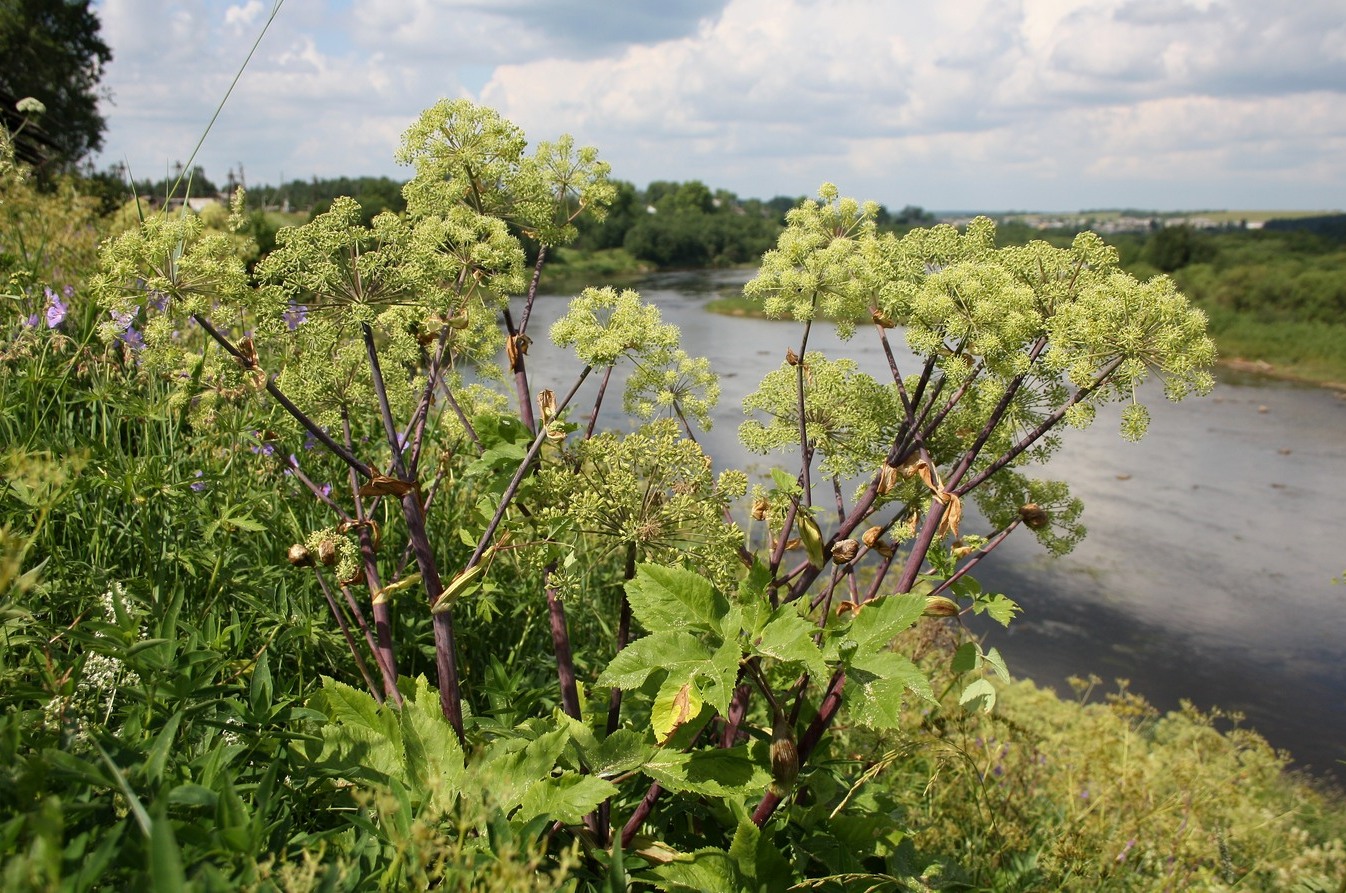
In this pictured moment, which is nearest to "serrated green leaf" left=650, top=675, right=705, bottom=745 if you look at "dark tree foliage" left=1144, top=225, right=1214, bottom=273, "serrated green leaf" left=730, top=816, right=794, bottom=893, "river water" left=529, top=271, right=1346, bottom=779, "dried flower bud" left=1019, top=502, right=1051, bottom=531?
"serrated green leaf" left=730, top=816, right=794, bottom=893

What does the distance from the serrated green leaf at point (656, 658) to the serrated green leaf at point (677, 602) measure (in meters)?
0.04

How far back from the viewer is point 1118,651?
42.7 feet

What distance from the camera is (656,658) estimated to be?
1.50 m

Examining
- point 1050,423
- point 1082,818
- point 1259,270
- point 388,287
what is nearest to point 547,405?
point 388,287

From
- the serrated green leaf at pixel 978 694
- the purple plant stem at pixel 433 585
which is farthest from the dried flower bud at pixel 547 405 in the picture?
the serrated green leaf at pixel 978 694

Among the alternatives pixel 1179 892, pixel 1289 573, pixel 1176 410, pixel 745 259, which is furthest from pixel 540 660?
pixel 745 259

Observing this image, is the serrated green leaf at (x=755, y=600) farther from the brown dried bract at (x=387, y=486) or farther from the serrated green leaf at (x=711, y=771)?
the brown dried bract at (x=387, y=486)

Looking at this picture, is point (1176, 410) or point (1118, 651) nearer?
point (1118, 651)

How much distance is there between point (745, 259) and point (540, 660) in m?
77.9

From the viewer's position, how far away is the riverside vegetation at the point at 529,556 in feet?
4.27

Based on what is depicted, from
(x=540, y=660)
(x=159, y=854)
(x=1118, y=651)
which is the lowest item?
(x=1118, y=651)

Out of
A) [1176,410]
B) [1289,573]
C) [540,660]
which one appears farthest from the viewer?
[1176,410]

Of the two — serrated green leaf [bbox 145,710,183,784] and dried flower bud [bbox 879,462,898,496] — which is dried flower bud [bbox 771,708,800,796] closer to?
dried flower bud [bbox 879,462,898,496]

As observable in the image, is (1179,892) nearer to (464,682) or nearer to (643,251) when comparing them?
(464,682)
